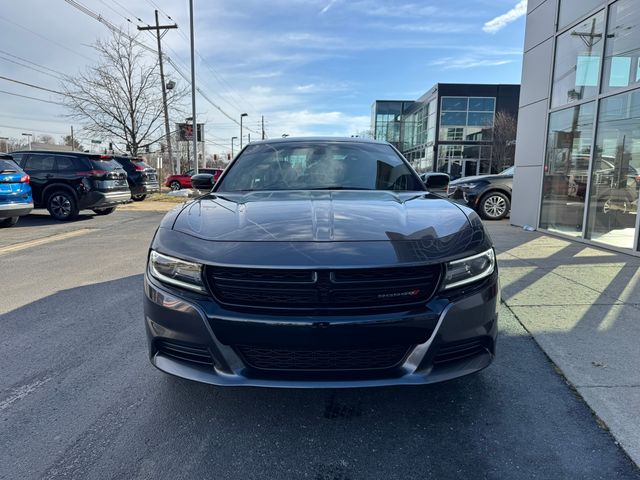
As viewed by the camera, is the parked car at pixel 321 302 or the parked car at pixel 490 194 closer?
the parked car at pixel 321 302

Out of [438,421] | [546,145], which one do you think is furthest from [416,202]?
[546,145]

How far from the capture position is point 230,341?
2033 millimetres

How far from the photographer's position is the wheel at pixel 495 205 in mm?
11203

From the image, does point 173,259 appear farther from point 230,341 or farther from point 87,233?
point 87,233

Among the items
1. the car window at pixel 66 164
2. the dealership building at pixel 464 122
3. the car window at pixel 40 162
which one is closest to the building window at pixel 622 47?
the car window at pixel 66 164

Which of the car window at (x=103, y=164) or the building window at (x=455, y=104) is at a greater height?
the building window at (x=455, y=104)

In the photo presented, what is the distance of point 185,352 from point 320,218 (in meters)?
0.97

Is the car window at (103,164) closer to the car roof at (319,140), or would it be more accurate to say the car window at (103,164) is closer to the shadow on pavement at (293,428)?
the car roof at (319,140)

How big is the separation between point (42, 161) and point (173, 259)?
1146cm

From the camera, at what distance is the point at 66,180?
11281 mm

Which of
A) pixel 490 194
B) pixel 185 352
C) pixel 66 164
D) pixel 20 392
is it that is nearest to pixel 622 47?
pixel 490 194

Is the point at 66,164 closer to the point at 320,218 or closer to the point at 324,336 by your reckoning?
the point at 320,218

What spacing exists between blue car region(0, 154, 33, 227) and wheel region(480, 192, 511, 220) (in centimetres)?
1083

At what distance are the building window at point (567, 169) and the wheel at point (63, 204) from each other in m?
11.3
